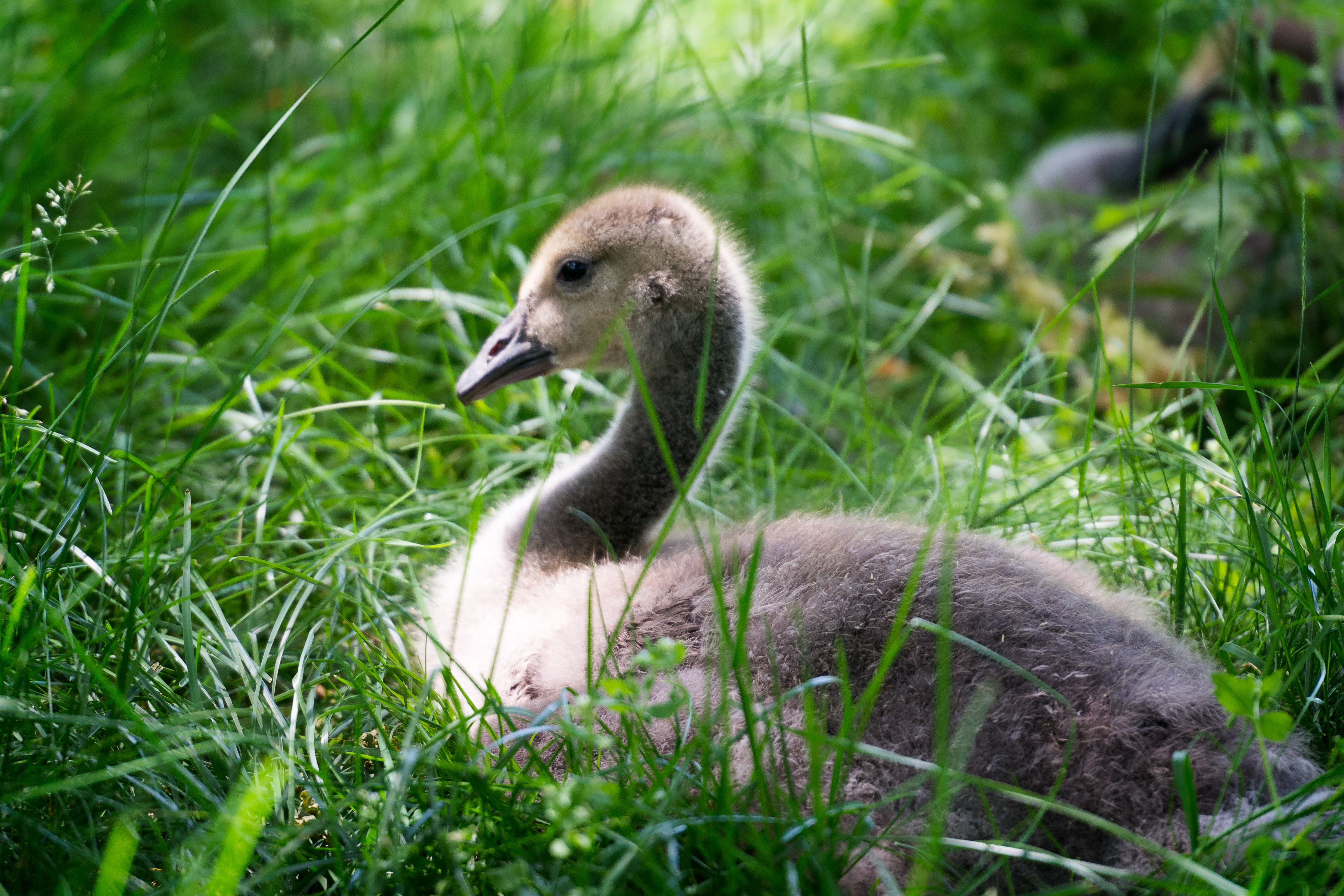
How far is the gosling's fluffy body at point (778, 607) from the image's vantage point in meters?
1.42

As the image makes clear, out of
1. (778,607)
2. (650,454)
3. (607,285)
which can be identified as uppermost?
(607,285)

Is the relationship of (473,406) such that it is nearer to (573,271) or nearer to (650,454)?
(573,271)

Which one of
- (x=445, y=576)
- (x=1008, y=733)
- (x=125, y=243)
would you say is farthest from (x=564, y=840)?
(x=125, y=243)

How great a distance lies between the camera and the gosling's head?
2.05 m

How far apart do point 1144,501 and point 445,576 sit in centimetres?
141

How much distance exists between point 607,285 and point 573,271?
0.29 feet

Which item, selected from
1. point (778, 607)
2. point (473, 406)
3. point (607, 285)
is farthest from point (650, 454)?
point (473, 406)

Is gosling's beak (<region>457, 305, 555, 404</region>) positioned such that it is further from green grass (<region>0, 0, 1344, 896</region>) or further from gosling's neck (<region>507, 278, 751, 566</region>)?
gosling's neck (<region>507, 278, 751, 566</region>)

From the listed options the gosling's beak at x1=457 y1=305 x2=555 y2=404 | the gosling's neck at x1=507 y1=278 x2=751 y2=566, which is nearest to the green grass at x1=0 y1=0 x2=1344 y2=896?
the gosling's beak at x1=457 y1=305 x2=555 y2=404

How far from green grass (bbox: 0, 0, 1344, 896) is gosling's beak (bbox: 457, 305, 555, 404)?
0.29 ft

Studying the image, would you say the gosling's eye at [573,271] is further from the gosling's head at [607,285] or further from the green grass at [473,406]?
the green grass at [473,406]

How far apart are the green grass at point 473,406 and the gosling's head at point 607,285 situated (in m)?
0.14

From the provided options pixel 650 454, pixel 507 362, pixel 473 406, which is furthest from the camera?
pixel 473 406

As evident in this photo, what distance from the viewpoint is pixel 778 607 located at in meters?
1.63
